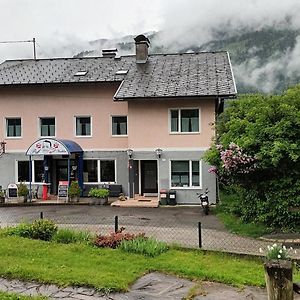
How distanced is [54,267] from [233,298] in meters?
3.96

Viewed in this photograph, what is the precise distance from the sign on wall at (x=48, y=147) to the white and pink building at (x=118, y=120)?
0.18 ft

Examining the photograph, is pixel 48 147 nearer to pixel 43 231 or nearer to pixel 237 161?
pixel 43 231

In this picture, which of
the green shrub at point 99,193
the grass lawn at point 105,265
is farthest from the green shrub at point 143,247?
the green shrub at point 99,193

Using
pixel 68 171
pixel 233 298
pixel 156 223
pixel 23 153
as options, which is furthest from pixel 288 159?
pixel 23 153

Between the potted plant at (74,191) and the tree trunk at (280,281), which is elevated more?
the potted plant at (74,191)

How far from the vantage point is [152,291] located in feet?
29.5

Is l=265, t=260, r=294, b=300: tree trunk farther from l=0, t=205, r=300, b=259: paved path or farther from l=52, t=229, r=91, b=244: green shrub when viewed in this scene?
l=52, t=229, r=91, b=244: green shrub

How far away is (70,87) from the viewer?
2716 centimetres

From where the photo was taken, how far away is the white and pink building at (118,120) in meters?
24.5

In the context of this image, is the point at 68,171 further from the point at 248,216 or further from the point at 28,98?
the point at 248,216

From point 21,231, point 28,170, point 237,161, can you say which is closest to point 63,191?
point 28,170

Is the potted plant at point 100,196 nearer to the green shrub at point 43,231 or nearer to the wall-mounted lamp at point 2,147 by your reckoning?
the wall-mounted lamp at point 2,147

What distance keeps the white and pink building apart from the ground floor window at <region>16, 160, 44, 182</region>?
0.19 ft

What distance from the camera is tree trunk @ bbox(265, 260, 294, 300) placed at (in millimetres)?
7613
